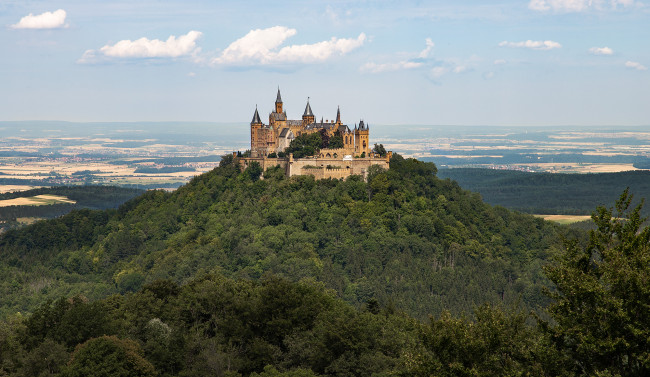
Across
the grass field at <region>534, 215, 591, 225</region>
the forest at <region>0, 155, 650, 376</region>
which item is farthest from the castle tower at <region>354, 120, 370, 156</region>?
the grass field at <region>534, 215, 591, 225</region>

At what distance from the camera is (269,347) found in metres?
52.8

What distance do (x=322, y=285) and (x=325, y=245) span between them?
109 ft

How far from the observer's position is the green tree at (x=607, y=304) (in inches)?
1193

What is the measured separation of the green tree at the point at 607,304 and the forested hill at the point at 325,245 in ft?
212

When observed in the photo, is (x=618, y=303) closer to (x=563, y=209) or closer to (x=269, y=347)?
(x=269, y=347)

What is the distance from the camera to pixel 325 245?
363 feet

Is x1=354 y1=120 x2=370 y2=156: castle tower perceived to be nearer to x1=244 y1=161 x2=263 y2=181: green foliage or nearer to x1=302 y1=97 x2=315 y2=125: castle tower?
x1=302 y1=97 x2=315 y2=125: castle tower

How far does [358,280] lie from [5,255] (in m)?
55.0

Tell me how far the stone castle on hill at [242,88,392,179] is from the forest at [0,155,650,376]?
1.58 m

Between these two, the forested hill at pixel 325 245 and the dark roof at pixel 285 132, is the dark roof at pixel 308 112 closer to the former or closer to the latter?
the dark roof at pixel 285 132

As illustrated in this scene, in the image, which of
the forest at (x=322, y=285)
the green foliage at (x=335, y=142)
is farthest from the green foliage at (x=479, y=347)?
the green foliage at (x=335, y=142)

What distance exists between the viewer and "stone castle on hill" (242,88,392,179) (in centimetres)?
11312

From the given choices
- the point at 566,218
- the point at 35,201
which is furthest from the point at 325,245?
the point at 35,201

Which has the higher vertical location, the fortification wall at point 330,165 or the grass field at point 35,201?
the fortification wall at point 330,165
